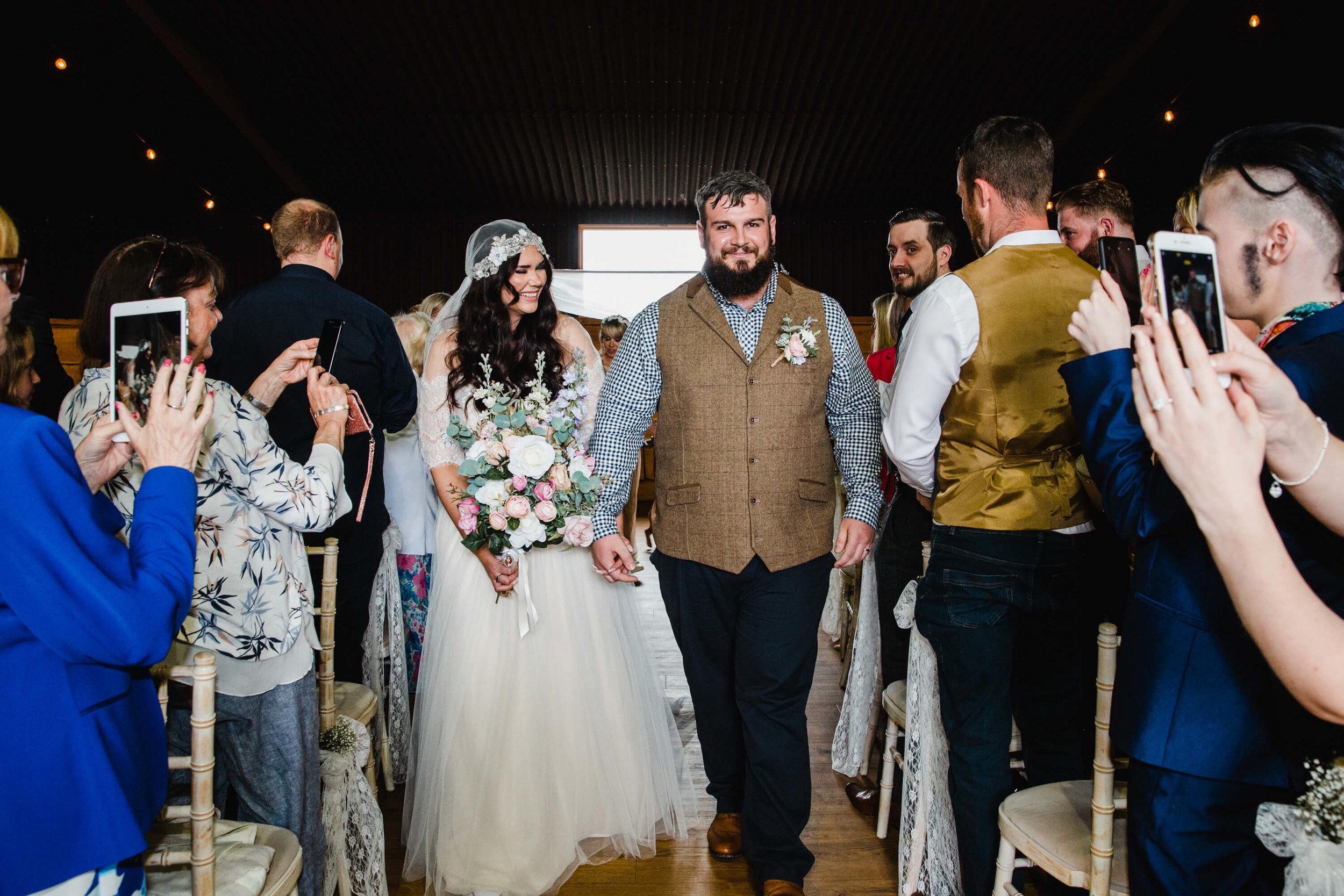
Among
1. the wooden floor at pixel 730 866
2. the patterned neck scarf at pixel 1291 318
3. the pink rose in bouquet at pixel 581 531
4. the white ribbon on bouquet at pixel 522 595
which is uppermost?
the patterned neck scarf at pixel 1291 318

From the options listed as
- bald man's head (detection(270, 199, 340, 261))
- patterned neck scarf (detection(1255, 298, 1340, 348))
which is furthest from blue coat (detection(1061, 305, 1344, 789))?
bald man's head (detection(270, 199, 340, 261))

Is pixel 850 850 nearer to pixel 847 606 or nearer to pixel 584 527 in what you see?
pixel 584 527

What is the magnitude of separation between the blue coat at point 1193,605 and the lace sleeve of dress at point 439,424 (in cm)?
195

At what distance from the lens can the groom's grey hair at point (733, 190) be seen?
101 inches

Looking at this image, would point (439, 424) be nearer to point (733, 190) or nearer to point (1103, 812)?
point (733, 190)

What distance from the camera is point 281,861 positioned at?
1735mm

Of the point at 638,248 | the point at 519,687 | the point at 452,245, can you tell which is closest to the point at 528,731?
the point at 519,687

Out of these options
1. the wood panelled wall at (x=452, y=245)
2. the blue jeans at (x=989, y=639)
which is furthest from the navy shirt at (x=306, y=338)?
the wood panelled wall at (x=452, y=245)

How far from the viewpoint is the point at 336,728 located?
7.91ft

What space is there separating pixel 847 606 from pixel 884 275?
1027 centimetres

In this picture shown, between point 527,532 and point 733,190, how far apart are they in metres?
1.17

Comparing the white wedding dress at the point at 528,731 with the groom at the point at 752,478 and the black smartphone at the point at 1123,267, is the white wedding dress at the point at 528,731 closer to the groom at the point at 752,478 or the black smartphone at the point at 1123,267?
the groom at the point at 752,478

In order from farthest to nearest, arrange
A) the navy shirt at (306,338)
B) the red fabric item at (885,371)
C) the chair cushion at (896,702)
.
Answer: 1. the red fabric item at (885,371)
2. the navy shirt at (306,338)
3. the chair cushion at (896,702)

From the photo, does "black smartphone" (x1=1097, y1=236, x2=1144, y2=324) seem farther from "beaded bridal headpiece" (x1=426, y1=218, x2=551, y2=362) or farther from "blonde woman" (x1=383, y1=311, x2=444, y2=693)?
"blonde woman" (x1=383, y1=311, x2=444, y2=693)
